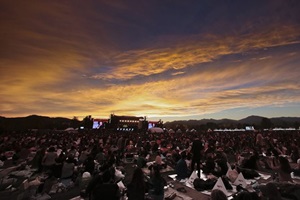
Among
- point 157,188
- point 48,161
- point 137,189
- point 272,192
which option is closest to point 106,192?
point 137,189

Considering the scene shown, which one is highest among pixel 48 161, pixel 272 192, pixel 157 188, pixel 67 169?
pixel 272 192

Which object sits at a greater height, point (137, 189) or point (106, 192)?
point (106, 192)

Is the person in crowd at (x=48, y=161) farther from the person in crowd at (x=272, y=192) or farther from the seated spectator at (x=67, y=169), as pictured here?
the person in crowd at (x=272, y=192)

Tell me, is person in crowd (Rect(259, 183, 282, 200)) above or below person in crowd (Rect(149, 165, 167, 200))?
above

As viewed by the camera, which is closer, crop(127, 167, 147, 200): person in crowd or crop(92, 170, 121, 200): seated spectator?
crop(92, 170, 121, 200): seated spectator

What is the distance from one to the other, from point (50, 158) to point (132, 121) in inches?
2851

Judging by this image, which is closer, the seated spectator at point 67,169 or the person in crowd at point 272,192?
the person in crowd at point 272,192

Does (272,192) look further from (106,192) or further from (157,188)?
(106,192)

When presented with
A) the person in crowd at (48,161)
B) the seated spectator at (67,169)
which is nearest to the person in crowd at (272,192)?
the seated spectator at (67,169)

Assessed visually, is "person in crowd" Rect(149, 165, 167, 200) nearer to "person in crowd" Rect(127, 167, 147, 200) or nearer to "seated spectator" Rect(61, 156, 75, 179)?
"person in crowd" Rect(127, 167, 147, 200)

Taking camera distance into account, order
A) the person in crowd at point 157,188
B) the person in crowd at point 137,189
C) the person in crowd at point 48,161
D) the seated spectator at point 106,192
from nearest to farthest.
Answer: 1. the seated spectator at point 106,192
2. the person in crowd at point 137,189
3. the person in crowd at point 157,188
4. the person in crowd at point 48,161

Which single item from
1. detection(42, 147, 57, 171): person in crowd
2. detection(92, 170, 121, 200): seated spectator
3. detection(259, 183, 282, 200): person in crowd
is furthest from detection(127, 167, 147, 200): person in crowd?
detection(42, 147, 57, 171): person in crowd

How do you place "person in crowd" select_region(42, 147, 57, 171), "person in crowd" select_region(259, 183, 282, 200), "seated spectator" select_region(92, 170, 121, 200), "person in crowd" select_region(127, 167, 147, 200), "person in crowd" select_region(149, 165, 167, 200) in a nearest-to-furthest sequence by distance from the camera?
"person in crowd" select_region(259, 183, 282, 200)
"seated spectator" select_region(92, 170, 121, 200)
"person in crowd" select_region(127, 167, 147, 200)
"person in crowd" select_region(149, 165, 167, 200)
"person in crowd" select_region(42, 147, 57, 171)

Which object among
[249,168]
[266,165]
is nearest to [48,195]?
[249,168]
